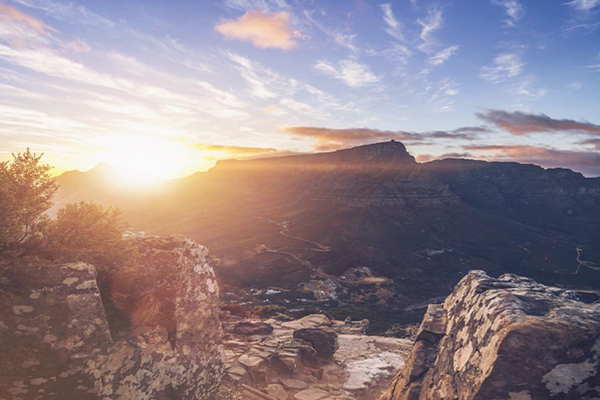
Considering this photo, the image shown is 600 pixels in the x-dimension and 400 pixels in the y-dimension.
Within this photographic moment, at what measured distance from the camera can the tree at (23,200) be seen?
5137 millimetres

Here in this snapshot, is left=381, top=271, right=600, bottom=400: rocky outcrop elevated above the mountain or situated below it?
above

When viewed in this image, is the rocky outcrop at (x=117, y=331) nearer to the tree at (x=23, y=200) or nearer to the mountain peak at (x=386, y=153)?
the tree at (x=23, y=200)

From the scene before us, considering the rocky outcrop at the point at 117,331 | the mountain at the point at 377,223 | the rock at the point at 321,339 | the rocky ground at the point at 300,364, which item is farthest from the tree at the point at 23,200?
the mountain at the point at 377,223

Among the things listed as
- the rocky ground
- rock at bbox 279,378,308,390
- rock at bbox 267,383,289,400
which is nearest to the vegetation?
the rocky ground

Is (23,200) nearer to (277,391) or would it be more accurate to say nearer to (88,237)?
(88,237)

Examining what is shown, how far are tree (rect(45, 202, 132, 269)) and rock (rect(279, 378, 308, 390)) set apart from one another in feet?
21.4

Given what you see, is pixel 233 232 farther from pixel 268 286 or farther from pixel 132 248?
pixel 132 248

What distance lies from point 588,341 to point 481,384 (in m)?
1.35

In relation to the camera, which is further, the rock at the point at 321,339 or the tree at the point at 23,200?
the rock at the point at 321,339

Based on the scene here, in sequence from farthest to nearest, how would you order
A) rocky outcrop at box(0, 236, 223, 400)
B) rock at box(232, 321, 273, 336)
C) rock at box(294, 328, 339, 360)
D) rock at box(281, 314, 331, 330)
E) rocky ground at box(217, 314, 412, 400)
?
rock at box(281, 314, 331, 330) < rock at box(232, 321, 273, 336) < rock at box(294, 328, 339, 360) < rocky ground at box(217, 314, 412, 400) < rocky outcrop at box(0, 236, 223, 400)

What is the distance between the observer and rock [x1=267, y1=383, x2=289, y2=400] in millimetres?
9234

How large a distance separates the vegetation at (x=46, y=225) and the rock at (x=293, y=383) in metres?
6.52

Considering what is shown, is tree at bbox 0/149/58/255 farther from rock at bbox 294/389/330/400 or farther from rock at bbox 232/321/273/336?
rock at bbox 232/321/273/336

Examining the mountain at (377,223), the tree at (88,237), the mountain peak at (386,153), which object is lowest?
the mountain at (377,223)
